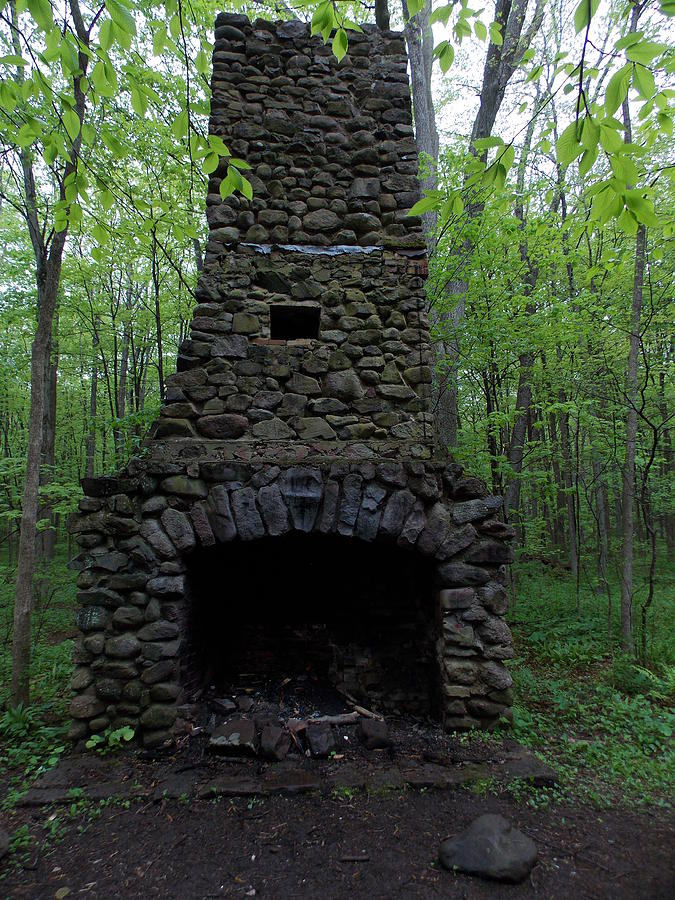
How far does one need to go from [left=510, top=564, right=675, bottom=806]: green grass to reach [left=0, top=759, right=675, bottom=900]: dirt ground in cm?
35

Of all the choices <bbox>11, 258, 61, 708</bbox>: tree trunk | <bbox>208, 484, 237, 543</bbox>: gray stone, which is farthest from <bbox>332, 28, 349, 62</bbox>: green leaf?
<bbox>11, 258, 61, 708</bbox>: tree trunk

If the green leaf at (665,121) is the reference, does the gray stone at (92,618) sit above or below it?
below

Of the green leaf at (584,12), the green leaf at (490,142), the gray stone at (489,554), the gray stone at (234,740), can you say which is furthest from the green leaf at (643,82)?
the gray stone at (234,740)

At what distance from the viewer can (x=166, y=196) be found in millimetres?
6285

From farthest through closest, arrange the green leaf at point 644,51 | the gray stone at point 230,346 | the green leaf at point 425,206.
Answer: the gray stone at point 230,346 < the green leaf at point 425,206 < the green leaf at point 644,51

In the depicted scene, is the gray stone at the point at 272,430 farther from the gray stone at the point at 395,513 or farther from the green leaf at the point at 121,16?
the green leaf at the point at 121,16

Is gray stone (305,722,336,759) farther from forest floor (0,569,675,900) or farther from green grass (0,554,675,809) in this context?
green grass (0,554,675,809)

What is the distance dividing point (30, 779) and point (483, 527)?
3612 mm

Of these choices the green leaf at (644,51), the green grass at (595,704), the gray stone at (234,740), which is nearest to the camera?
the green leaf at (644,51)

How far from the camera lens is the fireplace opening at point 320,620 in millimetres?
3754

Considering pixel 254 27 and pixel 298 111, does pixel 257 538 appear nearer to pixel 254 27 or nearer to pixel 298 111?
pixel 298 111

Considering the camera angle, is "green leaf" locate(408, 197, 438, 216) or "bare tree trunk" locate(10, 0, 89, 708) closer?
"green leaf" locate(408, 197, 438, 216)

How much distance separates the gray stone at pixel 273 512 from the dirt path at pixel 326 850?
169 cm

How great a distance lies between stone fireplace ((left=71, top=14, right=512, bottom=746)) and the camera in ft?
10.6
